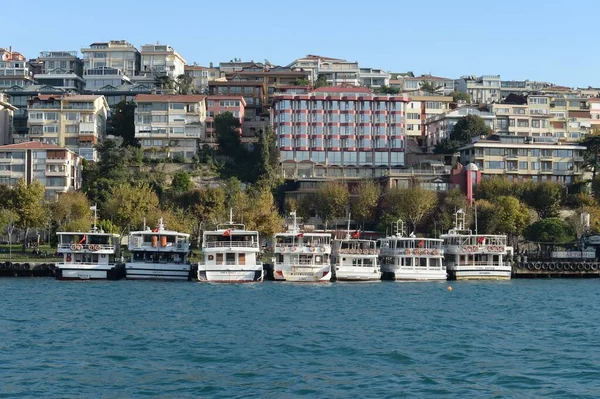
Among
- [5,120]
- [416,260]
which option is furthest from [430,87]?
[416,260]

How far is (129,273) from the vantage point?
70062 mm

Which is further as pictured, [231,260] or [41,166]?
[41,166]

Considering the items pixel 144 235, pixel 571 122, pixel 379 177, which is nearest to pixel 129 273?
pixel 144 235

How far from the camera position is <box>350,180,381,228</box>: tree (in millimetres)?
94250

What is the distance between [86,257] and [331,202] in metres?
30.3

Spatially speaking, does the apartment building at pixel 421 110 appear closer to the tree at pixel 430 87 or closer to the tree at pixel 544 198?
the tree at pixel 430 87

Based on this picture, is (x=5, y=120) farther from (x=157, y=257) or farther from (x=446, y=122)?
(x=446, y=122)

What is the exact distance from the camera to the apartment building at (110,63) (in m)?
132

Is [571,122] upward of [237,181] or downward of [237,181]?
upward

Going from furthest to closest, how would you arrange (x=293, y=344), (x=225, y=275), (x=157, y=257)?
(x=157, y=257) < (x=225, y=275) < (x=293, y=344)

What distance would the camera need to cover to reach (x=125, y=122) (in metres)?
112

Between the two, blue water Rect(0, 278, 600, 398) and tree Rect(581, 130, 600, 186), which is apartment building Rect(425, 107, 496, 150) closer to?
tree Rect(581, 130, 600, 186)

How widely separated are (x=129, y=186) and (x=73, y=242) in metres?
20.0

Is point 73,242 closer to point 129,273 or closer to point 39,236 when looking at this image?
point 129,273
